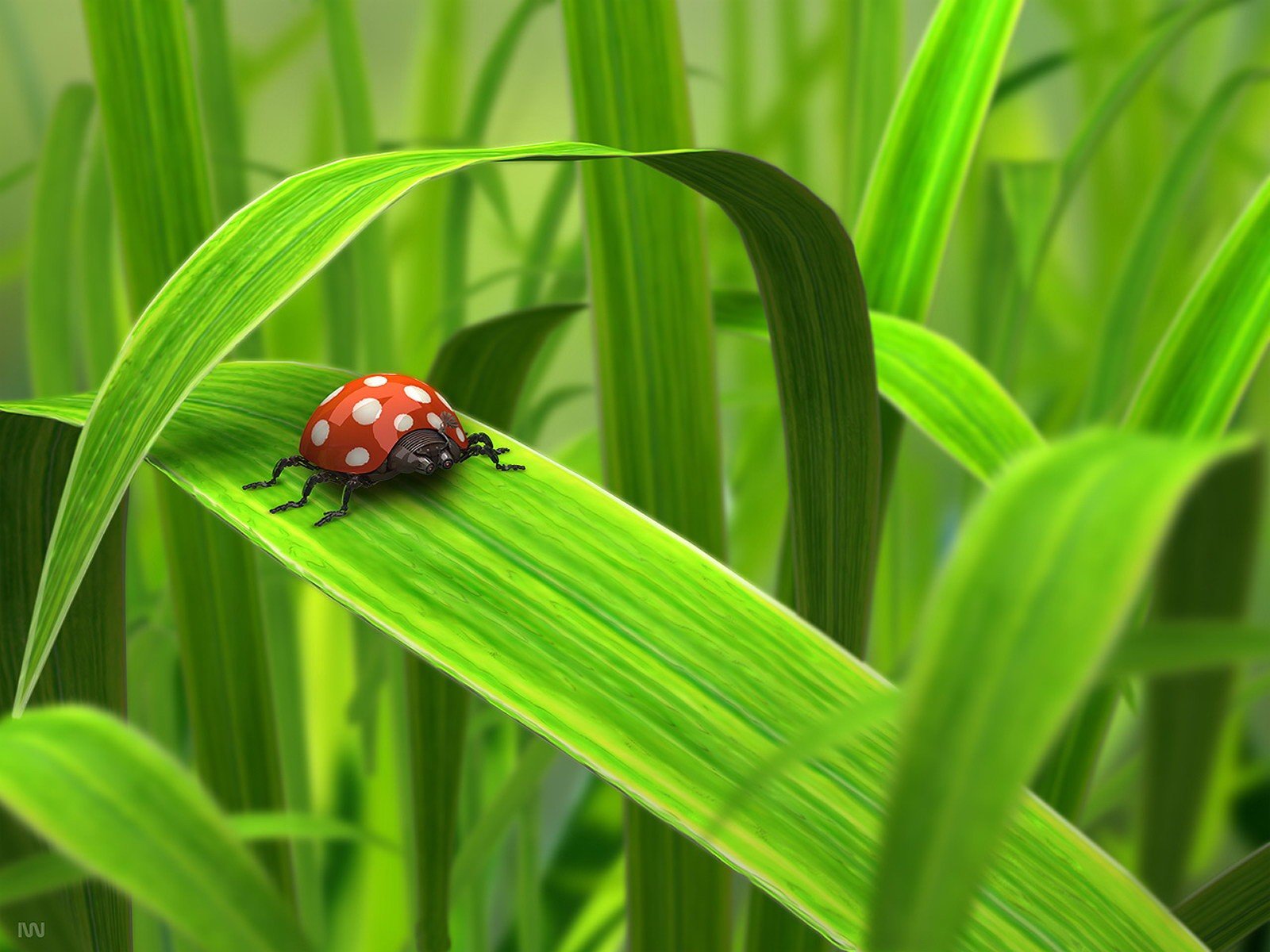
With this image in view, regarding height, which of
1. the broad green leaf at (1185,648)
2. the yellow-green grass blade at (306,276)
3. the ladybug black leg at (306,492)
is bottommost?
the ladybug black leg at (306,492)

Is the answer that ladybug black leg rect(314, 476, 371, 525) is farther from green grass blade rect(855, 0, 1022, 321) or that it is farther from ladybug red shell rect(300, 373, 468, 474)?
green grass blade rect(855, 0, 1022, 321)

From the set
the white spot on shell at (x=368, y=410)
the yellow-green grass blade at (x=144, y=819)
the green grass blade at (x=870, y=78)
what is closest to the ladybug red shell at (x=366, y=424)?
the white spot on shell at (x=368, y=410)

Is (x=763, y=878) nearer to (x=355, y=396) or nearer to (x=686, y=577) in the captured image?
(x=686, y=577)

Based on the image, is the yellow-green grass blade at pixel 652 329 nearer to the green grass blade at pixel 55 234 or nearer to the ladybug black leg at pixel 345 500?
the ladybug black leg at pixel 345 500

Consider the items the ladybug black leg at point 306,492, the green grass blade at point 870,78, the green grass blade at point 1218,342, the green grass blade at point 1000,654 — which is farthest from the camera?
the green grass blade at point 870,78

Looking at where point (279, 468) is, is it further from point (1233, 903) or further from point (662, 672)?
point (1233, 903)

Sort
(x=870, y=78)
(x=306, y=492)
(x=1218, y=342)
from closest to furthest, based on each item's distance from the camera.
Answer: (x=306, y=492) < (x=1218, y=342) < (x=870, y=78)

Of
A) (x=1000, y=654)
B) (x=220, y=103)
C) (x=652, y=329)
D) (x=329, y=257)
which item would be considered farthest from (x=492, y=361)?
(x=220, y=103)

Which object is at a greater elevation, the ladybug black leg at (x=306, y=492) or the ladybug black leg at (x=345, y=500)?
the ladybug black leg at (x=306, y=492)
